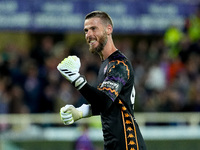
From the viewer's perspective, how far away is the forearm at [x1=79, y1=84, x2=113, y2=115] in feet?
15.3

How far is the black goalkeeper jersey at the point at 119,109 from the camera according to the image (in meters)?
4.81

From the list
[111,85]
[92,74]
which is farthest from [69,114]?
[92,74]

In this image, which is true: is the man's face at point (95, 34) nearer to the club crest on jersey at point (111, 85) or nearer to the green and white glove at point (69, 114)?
the club crest on jersey at point (111, 85)

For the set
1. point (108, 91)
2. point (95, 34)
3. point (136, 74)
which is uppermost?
point (136, 74)

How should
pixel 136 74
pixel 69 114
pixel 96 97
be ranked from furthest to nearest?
1. pixel 136 74
2. pixel 69 114
3. pixel 96 97

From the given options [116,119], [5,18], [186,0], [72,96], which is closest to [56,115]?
[72,96]

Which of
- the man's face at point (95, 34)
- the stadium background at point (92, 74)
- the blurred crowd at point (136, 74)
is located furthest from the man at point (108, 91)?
the stadium background at point (92, 74)

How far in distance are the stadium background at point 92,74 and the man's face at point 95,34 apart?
6.40 meters

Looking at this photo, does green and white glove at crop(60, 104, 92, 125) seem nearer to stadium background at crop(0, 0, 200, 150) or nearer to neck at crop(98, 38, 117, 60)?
neck at crop(98, 38, 117, 60)

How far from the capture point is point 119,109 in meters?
4.96

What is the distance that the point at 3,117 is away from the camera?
440 inches

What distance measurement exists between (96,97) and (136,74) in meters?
8.56

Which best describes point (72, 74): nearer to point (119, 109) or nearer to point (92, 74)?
point (119, 109)

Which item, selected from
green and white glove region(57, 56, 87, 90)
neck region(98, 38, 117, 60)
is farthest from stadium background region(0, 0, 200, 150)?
green and white glove region(57, 56, 87, 90)
